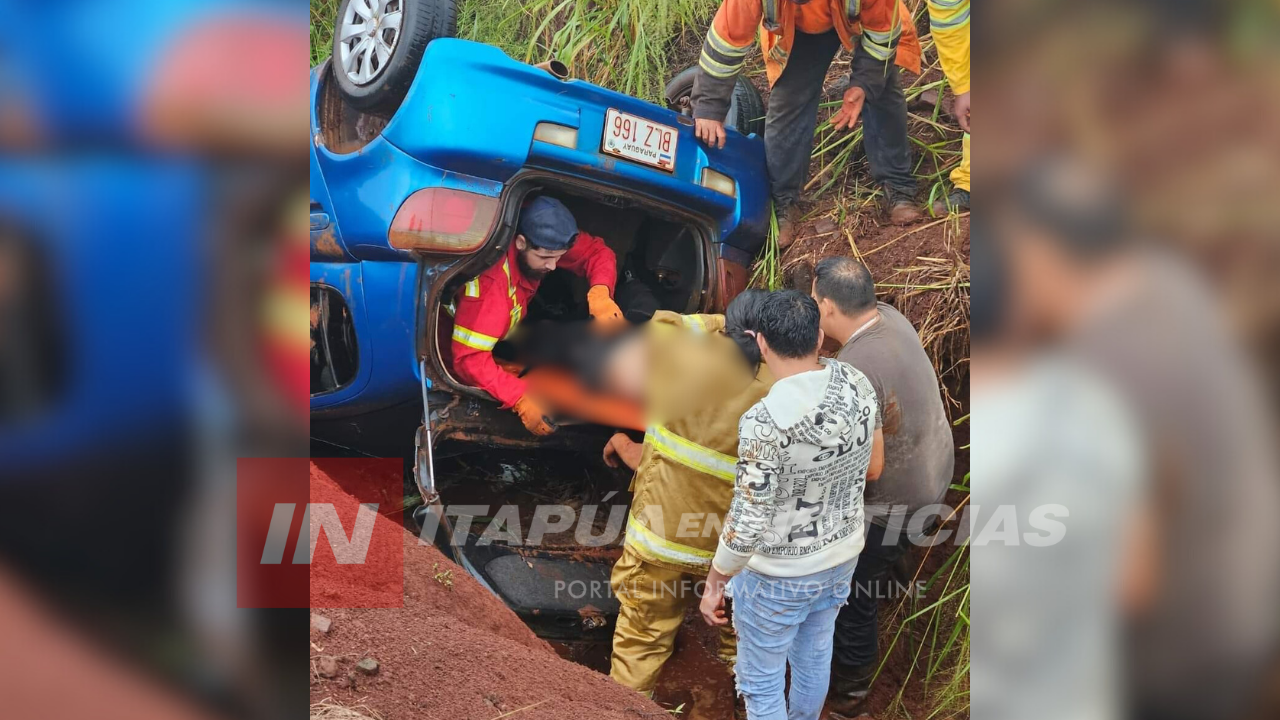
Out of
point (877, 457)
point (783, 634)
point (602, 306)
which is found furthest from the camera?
point (602, 306)

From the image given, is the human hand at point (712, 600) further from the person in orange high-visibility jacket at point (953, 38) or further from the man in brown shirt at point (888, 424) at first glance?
the person in orange high-visibility jacket at point (953, 38)

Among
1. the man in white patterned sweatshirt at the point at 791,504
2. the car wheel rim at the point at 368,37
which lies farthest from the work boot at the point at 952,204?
the car wheel rim at the point at 368,37

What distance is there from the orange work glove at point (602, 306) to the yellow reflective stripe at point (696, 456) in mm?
976

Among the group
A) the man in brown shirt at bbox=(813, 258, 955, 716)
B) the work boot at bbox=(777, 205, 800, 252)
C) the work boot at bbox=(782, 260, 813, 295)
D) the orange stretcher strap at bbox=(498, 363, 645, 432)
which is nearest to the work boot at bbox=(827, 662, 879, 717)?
the man in brown shirt at bbox=(813, 258, 955, 716)

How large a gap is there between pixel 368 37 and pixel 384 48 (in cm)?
17

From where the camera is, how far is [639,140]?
148 inches

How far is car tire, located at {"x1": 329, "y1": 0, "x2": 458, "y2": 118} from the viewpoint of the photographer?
355 centimetres

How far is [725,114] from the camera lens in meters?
3.98

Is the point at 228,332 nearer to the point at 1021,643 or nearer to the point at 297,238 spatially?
the point at 297,238

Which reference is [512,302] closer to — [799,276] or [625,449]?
[625,449]

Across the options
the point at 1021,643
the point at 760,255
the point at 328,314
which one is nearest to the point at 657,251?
the point at 760,255

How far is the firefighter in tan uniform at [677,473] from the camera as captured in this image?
121 inches

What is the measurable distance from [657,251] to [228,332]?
3612mm

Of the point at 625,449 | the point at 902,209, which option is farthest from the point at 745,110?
the point at 625,449
